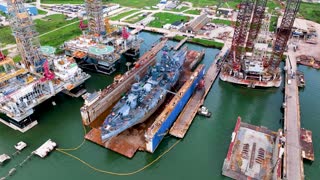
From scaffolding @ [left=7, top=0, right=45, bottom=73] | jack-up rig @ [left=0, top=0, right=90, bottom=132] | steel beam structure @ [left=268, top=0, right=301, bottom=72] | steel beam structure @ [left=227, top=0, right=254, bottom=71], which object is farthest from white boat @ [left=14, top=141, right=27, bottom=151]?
steel beam structure @ [left=268, top=0, right=301, bottom=72]

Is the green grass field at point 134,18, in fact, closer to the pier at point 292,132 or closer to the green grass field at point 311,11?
the pier at point 292,132

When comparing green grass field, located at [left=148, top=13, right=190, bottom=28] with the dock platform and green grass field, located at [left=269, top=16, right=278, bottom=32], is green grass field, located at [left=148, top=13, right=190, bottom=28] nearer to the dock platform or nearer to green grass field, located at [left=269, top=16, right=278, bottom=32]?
green grass field, located at [left=269, top=16, right=278, bottom=32]

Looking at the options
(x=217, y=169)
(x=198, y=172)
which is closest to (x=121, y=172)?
(x=198, y=172)

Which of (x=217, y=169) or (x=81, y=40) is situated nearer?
(x=217, y=169)

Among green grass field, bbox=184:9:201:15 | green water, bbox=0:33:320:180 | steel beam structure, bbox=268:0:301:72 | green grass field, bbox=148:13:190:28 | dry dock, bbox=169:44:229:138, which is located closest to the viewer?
green water, bbox=0:33:320:180

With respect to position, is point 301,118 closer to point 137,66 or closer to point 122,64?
point 137,66

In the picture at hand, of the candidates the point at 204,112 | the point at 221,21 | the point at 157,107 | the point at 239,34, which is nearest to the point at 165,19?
the point at 221,21

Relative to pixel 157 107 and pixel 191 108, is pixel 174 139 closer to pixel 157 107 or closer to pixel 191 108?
pixel 157 107
